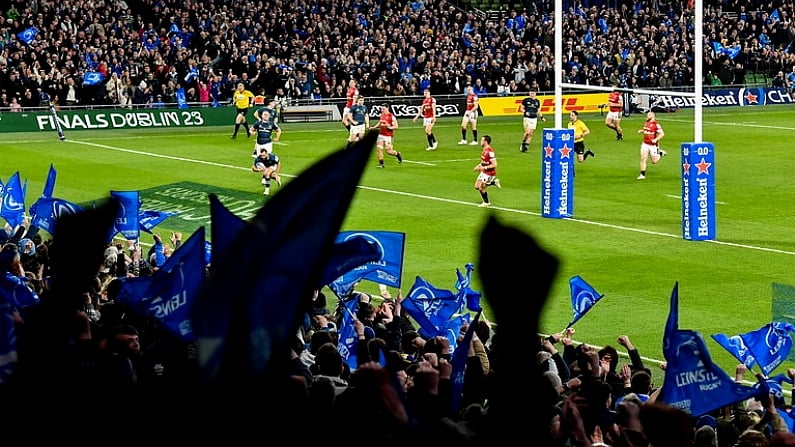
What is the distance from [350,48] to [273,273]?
53.3 m

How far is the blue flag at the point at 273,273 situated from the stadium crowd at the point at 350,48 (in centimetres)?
4473

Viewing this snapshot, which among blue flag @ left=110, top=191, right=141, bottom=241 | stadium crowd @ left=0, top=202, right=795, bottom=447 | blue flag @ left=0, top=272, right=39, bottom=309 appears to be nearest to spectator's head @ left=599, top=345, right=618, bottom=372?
blue flag @ left=0, top=272, right=39, bottom=309

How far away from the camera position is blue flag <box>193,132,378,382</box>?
303 centimetres

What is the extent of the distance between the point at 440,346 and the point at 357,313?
13.1 feet

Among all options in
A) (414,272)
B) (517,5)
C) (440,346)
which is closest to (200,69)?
(517,5)

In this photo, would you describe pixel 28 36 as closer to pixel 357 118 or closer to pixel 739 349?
pixel 357 118

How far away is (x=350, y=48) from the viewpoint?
5588cm

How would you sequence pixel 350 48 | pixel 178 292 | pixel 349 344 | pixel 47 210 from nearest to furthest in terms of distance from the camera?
pixel 178 292 < pixel 349 344 < pixel 47 210 < pixel 350 48

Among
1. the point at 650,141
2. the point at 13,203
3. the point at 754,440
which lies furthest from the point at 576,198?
the point at 754,440

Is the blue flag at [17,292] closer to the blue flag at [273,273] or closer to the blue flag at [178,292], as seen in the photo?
the blue flag at [178,292]

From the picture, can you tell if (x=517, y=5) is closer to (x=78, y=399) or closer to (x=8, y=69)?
(x=8, y=69)

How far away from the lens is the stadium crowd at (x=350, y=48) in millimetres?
49344

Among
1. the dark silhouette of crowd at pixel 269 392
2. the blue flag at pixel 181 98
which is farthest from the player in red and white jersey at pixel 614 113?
the dark silhouette of crowd at pixel 269 392

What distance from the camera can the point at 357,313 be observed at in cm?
1430
